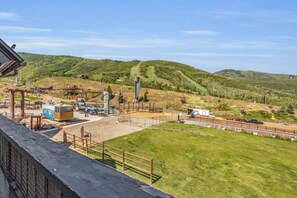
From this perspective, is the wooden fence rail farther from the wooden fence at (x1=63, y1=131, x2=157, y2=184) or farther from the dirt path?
the wooden fence at (x1=63, y1=131, x2=157, y2=184)

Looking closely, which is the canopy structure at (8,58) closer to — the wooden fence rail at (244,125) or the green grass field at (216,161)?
the green grass field at (216,161)

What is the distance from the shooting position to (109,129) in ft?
80.3

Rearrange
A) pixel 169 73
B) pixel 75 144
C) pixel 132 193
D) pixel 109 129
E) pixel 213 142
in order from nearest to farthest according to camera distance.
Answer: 1. pixel 132 193
2. pixel 75 144
3. pixel 213 142
4. pixel 109 129
5. pixel 169 73

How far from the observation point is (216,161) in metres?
17.7

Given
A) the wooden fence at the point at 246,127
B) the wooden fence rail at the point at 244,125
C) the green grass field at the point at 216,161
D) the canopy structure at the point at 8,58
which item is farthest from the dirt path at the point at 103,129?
the canopy structure at the point at 8,58

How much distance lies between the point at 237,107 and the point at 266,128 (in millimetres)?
15902

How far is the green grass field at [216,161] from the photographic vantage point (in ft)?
44.7

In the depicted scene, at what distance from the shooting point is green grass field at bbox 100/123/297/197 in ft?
44.7

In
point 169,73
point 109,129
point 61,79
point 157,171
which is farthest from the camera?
point 169,73

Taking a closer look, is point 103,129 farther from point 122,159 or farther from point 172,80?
point 172,80

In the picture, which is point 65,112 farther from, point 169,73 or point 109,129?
point 169,73

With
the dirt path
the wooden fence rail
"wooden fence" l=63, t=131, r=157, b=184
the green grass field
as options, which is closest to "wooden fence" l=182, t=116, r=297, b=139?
the wooden fence rail

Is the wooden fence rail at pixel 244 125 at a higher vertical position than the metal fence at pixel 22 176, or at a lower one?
lower

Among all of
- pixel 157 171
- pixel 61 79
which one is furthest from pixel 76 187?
pixel 61 79
